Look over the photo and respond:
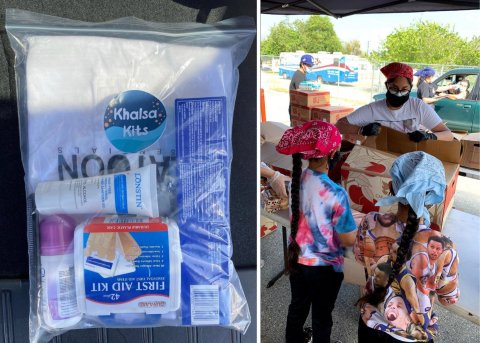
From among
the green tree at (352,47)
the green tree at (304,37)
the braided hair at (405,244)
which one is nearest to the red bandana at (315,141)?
the braided hair at (405,244)

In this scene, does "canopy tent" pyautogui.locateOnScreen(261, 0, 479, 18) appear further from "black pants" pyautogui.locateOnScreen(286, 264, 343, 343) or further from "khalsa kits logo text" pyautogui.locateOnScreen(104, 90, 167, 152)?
"khalsa kits logo text" pyautogui.locateOnScreen(104, 90, 167, 152)

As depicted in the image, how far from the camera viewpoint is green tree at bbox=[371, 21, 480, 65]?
72.0 feet

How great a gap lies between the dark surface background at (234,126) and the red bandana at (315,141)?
3.66ft

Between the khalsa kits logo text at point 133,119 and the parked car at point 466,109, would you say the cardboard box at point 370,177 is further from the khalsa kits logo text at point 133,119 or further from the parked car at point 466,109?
the parked car at point 466,109

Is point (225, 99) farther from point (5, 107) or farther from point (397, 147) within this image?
point (397, 147)

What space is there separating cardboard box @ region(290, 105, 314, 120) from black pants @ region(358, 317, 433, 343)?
490 cm

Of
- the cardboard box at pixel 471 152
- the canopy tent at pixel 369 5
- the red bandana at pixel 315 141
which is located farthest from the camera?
the canopy tent at pixel 369 5

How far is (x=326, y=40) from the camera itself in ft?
116

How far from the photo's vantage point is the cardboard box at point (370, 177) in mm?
2047

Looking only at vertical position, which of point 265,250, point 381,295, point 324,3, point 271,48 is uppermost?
point 271,48

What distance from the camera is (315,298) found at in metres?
2.03

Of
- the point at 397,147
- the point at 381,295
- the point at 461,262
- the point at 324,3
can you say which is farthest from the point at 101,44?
the point at 324,3

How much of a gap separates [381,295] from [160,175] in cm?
123

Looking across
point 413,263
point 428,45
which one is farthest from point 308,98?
point 428,45
